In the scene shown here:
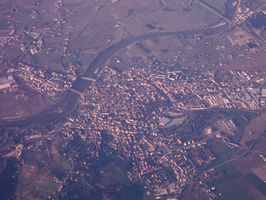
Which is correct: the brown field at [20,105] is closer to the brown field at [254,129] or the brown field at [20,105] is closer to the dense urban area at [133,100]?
the dense urban area at [133,100]

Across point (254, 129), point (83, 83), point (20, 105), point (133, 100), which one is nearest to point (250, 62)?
point (254, 129)

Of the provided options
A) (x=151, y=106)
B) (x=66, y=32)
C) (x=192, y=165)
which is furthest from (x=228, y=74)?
(x=66, y=32)

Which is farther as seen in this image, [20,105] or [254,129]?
[20,105]

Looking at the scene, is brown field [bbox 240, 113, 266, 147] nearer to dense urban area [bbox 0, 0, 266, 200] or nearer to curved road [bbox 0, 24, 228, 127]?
dense urban area [bbox 0, 0, 266, 200]

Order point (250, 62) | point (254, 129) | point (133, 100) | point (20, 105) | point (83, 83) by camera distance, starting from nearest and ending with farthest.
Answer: point (254, 129) < point (20, 105) < point (133, 100) < point (83, 83) < point (250, 62)

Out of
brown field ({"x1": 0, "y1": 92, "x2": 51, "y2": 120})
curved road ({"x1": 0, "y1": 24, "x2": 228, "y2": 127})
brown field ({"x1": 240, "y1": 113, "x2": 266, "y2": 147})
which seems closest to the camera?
brown field ({"x1": 240, "y1": 113, "x2": 266, "y2": 147})

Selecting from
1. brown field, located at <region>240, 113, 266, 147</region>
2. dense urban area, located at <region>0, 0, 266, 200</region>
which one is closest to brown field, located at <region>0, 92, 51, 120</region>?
dense urban area, located at <region>0, 0, 266, 200</region>

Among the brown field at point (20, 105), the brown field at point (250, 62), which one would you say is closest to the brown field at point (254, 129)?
the brown field at point (250, 62)

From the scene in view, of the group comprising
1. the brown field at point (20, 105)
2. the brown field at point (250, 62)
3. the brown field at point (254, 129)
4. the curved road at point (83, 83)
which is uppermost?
the brown field at point (250, 62)

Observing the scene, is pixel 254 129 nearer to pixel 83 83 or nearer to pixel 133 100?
pixel 133 100

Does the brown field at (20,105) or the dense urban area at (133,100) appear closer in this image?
the dense urban area at (133,100)

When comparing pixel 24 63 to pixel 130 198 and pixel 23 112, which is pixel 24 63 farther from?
pixel 130 198

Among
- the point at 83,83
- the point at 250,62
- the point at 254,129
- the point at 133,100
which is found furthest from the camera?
the point at 250,62
